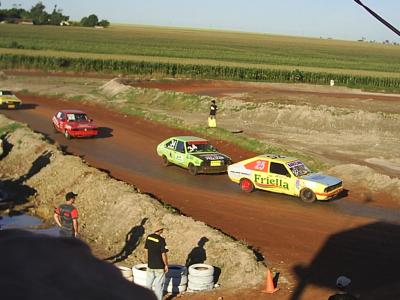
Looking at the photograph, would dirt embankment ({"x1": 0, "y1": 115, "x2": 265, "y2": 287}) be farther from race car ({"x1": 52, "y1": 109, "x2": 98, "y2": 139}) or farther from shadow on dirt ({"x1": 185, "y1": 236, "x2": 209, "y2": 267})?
race car ({"x1": 52, "y1": 109, "x2": 98, "y2": 139})

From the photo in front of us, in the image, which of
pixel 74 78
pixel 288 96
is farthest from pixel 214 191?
pixel 74 78

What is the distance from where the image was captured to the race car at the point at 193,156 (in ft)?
77.6

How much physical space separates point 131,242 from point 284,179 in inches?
251

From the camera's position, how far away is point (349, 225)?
17.5 metres

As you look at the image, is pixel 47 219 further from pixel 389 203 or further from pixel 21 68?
pixel 21 68

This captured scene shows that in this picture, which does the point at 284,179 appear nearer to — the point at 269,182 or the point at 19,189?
the point at 269,182

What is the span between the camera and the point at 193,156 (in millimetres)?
24094

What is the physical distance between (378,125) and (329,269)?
22.8m

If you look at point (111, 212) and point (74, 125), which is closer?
point (111, 212)

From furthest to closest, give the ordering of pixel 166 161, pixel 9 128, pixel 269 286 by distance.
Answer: pixel 9 128
pixel 166 161
pixel 269 286

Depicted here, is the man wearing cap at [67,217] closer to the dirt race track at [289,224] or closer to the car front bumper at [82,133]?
the dirt race track at [289,224]

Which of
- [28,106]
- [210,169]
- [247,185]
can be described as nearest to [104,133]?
[210,169]

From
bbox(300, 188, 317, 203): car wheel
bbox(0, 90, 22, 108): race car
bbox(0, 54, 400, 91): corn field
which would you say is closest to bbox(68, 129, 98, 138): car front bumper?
bbox(0, 90, 22, 108): race car

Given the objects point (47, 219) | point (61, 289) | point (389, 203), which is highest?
point (61, 289)
